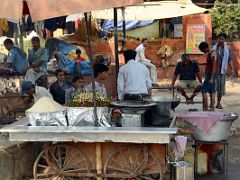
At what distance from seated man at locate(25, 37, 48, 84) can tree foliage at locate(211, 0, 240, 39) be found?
8.43 metres

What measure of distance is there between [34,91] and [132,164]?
8.73 ft

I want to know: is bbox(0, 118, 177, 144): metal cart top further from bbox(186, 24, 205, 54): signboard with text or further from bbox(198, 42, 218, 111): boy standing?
bbox(186, 24, 205, 54): signboard with text

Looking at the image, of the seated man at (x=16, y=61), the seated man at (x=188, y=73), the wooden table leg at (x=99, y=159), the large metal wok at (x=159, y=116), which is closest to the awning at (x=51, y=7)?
the large metal wok at (x=159, y=116)

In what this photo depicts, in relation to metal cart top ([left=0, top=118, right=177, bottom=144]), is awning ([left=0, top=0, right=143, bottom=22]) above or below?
above

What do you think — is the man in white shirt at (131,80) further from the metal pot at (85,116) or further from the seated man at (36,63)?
the seated man at (36,63)

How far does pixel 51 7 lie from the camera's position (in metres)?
4.98

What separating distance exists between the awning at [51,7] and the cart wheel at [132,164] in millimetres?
1652

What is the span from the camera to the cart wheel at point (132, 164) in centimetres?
559

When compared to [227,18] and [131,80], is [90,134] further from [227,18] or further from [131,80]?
[227,18]

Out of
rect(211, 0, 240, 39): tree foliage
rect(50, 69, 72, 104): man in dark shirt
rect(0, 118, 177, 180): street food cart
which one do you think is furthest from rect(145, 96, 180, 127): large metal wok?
rect(211, 0, 240, 39): tree foliage

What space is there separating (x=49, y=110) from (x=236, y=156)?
11.2 ft

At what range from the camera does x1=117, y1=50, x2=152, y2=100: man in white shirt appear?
7.59 meters

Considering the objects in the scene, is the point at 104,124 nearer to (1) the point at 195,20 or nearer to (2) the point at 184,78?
(2) the point at 184,78

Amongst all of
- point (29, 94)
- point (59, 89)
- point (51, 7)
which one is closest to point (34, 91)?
point (29, 94)
